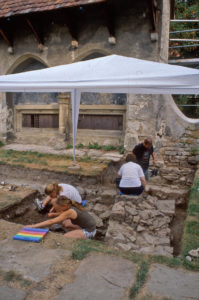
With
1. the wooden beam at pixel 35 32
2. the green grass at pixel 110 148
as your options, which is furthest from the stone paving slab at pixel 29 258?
the wooden beam at pixel 35 32

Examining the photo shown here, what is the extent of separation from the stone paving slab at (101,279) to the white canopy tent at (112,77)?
2411 millimetres

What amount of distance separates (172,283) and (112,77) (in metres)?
2.84

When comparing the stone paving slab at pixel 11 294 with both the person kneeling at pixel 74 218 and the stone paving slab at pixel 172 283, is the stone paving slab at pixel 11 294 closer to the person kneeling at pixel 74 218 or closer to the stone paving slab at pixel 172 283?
the stone paving slab at pixel 172 283

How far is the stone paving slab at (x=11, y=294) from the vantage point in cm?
188

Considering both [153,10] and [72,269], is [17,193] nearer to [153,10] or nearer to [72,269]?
[72,269]

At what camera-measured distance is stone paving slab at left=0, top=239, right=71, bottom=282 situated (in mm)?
2211

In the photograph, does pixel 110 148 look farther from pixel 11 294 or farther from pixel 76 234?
pixel 11 294

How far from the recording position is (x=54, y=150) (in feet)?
25.9

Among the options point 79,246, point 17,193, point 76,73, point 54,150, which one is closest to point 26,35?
point 54,150

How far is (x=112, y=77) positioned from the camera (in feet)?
12.2

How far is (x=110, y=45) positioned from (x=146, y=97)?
192 centimetres

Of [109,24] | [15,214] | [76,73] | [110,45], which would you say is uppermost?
[109,24]

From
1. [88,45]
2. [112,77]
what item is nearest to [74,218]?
[112,77]

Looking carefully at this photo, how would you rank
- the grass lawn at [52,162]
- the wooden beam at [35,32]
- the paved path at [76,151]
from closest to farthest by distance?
1. the grass lawn at [52,162]
2. the paved path at [76,151]
3. the wooden beam at [35,32]
